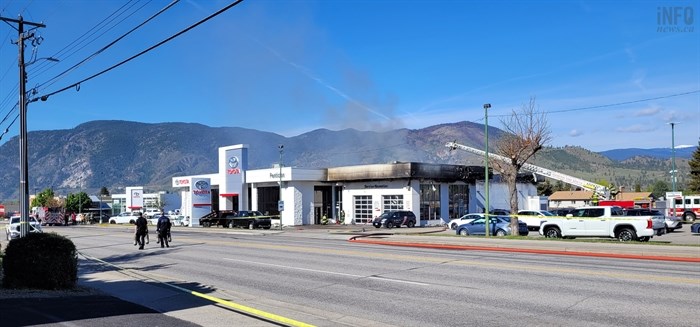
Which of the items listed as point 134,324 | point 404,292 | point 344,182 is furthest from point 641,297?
point 344,182

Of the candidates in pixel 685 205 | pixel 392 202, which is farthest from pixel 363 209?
pixel 685 205

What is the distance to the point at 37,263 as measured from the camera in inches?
467

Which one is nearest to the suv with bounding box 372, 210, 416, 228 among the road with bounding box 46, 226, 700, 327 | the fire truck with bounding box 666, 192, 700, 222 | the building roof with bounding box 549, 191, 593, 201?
the road with bounding box 46, 226, 700, 327

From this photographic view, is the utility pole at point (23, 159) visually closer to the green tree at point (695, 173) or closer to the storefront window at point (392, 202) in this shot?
the storefront window at point (392, 202)

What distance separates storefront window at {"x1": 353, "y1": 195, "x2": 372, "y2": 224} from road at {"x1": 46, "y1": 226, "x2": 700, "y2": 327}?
3491cm

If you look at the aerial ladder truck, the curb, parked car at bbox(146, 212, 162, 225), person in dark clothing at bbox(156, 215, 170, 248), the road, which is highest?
the aerial ladder truck

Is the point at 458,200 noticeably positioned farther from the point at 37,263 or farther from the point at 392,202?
the point at 37,263

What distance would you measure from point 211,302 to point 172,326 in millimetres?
2399

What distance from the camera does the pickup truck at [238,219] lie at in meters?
49.9

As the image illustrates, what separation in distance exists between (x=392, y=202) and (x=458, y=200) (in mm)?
7366

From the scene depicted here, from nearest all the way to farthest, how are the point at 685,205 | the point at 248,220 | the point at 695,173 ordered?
the point at 248,220
the point at 685,205
the point at 695,173

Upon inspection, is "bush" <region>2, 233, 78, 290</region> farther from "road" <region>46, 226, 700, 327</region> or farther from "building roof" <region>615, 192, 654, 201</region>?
"building roof" <region>615, 192, 654, 201</region>

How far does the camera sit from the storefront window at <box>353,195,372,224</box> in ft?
187

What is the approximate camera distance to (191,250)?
84.5 ft
